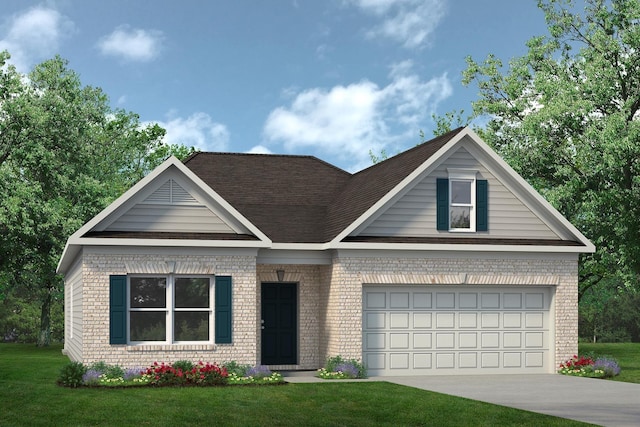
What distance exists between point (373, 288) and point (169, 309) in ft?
18.2

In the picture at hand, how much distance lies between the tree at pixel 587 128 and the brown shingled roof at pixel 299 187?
27.9 feet

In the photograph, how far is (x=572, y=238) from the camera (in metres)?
25.8

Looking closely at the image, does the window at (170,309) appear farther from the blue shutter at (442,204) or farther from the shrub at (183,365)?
the blue shutter at (442,204)

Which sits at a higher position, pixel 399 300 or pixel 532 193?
pixel 532 193

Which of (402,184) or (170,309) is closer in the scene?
(170,309)

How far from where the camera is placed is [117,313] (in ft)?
74.3

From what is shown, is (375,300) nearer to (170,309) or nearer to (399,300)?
(399,300)

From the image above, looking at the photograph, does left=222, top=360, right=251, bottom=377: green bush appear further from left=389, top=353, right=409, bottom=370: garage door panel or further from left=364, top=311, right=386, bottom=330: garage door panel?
left=389, top=353, right=409, bottom=370: garage door panel

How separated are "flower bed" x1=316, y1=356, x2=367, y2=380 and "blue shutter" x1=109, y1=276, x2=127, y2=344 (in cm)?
525

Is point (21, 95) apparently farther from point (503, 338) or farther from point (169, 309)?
point (503, 338)

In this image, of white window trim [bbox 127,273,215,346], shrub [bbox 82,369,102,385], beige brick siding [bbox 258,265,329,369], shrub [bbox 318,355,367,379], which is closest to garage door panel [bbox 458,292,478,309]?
shrub [bbox 318,355,367,379]

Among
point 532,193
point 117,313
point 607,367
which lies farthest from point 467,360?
point 117,313

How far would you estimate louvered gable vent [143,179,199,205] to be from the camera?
925 inches

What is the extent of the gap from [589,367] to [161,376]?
11.8 meters
